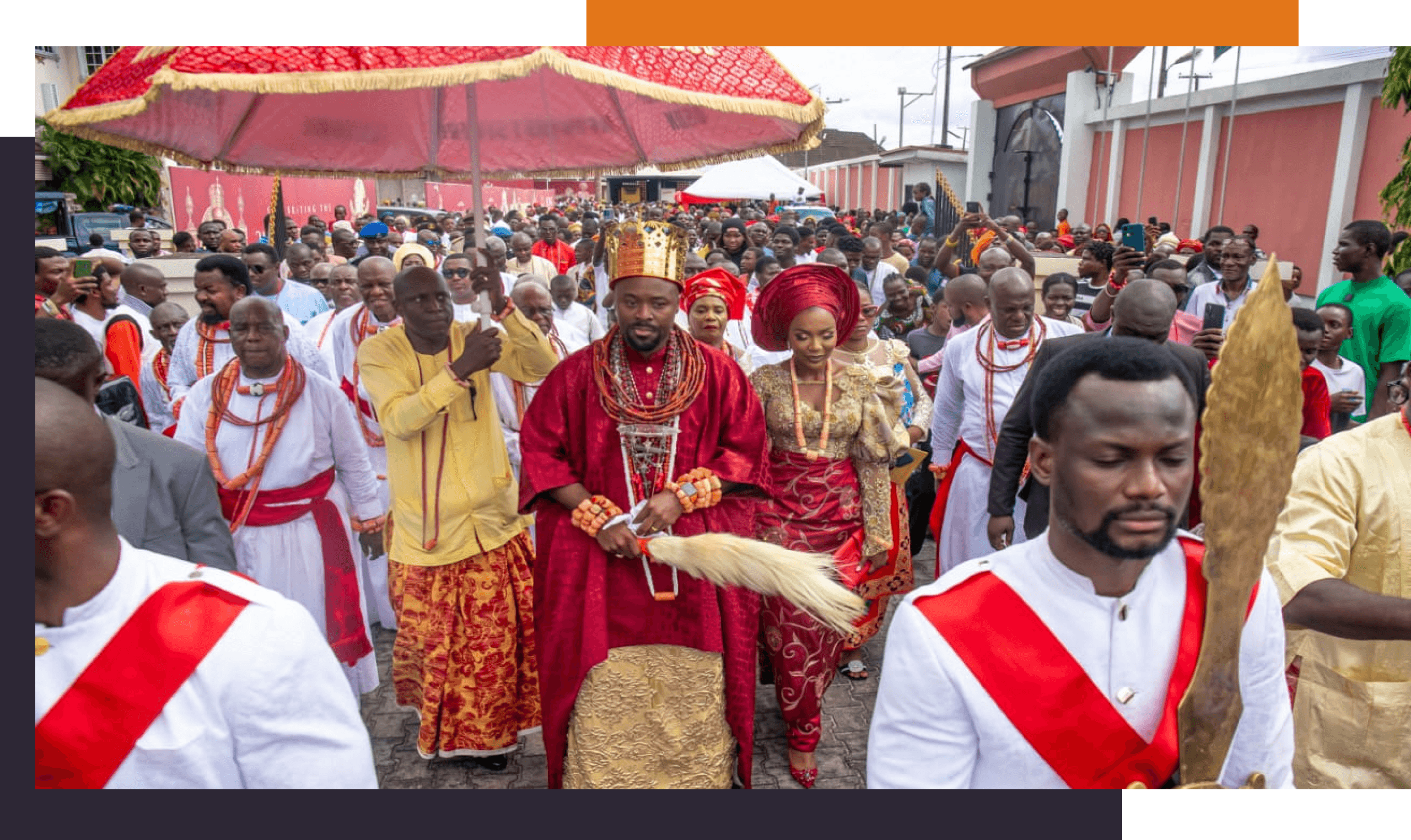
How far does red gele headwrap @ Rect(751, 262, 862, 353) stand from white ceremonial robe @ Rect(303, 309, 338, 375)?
260cm

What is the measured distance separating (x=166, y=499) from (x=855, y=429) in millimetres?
2585

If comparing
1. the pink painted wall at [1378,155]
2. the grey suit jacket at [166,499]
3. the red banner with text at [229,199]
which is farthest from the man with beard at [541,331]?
the red banner with text at [229,199]

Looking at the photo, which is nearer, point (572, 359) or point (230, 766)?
point (230, 766)

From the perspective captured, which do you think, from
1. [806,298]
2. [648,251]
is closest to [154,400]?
[648,251]

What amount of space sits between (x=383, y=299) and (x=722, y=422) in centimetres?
280

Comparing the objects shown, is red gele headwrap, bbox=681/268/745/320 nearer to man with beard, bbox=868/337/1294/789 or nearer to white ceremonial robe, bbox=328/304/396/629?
white ceremonial robe, bbox=328/304/396/629

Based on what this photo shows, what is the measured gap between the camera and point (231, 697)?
1.49 metres

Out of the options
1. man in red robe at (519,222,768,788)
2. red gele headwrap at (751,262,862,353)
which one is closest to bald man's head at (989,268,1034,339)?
red gele headwrap at (751,262,862,353)

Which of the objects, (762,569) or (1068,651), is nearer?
(1068,651)

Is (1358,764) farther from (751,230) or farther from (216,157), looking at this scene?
(751,230)

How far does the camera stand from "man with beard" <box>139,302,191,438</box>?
482 cm

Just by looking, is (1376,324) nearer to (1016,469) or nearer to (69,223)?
(1016,469)

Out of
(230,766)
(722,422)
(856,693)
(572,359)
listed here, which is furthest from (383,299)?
(230,766)

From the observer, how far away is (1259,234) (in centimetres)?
792
